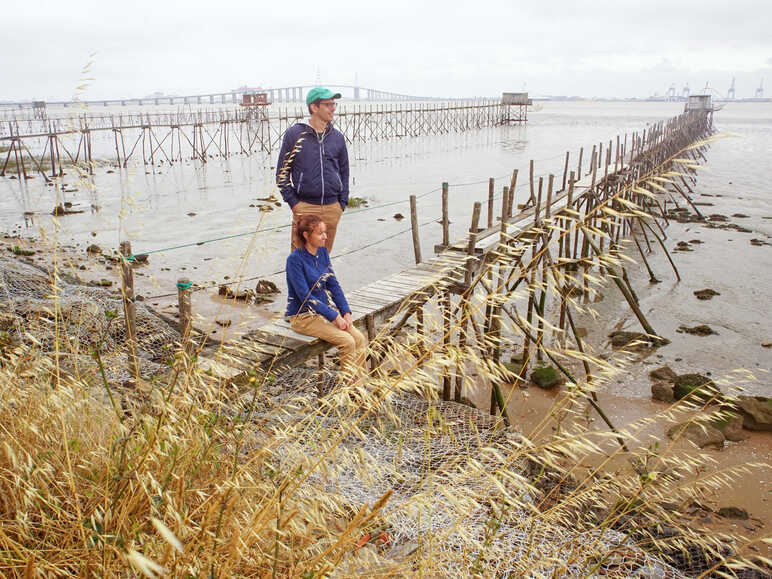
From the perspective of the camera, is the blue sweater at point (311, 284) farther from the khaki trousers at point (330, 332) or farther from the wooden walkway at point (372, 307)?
the wooden walkway at point (372, 307)

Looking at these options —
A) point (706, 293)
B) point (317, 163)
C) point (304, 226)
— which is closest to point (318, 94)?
point (317, 163)

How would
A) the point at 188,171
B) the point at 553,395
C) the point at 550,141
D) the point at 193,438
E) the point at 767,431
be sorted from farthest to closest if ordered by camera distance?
the point at 550,141
the point at 188,171
the point at 553,395
the point at 767,431
the point at 193,438

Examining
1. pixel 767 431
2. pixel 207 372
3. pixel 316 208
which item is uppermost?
pixel 316 208

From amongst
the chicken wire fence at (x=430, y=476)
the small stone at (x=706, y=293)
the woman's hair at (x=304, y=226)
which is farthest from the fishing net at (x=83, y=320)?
the small stone at (x=706, y=293)

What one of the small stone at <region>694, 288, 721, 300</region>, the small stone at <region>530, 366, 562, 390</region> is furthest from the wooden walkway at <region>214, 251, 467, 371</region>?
the small stone at <region>694, 288, 721, 300</region>

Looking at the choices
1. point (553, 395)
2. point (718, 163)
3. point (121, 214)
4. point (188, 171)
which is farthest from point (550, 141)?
point (121, 214)

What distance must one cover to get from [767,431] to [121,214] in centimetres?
726

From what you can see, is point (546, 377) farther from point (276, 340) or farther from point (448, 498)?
point (448, 498)

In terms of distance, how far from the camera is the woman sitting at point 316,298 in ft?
15.1

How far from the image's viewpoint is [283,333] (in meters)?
5.02

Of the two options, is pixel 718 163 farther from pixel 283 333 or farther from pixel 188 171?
pixel 283 333

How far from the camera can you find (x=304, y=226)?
459 centimetres

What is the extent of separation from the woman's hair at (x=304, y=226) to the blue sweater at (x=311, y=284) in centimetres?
8

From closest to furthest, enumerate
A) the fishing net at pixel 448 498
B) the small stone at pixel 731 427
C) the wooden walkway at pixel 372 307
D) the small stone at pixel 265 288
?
1. the fishing net at pixel 448 498
2. the wooden walkway at pixel 372 307
3. the small stone at pixel 731 427
4. the small stone at pixel 265 288
